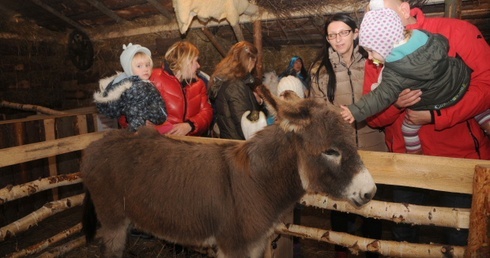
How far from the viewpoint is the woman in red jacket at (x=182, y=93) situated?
3.64 m

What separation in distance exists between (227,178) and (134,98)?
1.40 m

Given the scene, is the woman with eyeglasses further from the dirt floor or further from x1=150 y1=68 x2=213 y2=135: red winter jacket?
x1=150 y1=68 x2=213 y2=135: red winter jacket

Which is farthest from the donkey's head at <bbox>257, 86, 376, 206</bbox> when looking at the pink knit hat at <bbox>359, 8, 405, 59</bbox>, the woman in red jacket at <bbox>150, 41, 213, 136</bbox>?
the woman in red jacket at <bbox>150, 41, 213, 136</bbox>

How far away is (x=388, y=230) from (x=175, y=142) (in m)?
4.07

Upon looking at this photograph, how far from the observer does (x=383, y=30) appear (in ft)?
6.97

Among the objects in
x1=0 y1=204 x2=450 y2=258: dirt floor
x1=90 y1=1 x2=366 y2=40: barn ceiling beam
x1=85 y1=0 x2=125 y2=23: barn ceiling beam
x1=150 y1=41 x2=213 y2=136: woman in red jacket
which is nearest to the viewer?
x1=150 y1=41 x2=213 y2=136: woman in red jacket

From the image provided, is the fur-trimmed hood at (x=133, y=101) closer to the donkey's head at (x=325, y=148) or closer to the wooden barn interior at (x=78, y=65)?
the wooden barn interior at (x=78, y=65)

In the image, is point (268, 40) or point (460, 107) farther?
point (268, 40)

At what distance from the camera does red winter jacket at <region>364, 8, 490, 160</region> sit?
2.32 m

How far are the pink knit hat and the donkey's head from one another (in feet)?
1.67

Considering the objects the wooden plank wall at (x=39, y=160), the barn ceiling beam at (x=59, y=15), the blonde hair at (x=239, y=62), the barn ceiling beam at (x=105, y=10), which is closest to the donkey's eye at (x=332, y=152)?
the blonde hair at (x=239, y=62)

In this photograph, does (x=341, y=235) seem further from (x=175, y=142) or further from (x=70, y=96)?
(x=70, y=96)

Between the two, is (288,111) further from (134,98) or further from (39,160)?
(39,160)

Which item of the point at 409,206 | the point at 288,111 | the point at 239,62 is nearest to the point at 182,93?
the point at 239,62
